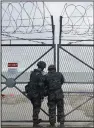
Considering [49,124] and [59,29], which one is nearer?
[59,29]

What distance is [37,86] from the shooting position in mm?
8125

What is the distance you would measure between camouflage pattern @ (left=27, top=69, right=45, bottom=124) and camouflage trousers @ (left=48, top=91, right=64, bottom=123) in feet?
0.81

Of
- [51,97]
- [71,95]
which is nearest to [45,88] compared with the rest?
[51,97]

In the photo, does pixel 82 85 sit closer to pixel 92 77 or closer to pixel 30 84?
pixel 92 77

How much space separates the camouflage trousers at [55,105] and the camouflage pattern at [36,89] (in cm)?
25

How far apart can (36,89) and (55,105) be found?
0.53 meters

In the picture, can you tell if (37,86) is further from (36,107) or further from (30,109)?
(30,109)

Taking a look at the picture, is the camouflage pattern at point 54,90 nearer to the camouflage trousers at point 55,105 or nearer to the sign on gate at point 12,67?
the camouflage trousers at point 55,105

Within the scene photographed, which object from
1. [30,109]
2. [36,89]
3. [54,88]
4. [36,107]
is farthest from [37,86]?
[30,109]

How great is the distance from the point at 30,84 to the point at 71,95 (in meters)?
1.07

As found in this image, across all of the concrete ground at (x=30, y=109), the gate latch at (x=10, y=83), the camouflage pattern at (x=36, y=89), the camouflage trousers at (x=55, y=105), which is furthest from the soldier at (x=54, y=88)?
the gate latch at (x=10, y=83)

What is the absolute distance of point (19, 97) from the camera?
8.77 meters

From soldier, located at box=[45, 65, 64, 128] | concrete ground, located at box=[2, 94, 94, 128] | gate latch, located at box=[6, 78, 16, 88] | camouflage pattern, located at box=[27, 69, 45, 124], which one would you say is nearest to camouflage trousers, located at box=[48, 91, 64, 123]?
soldier, located at box=[45, 65, 64, 128]

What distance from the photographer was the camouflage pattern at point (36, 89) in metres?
8.07
